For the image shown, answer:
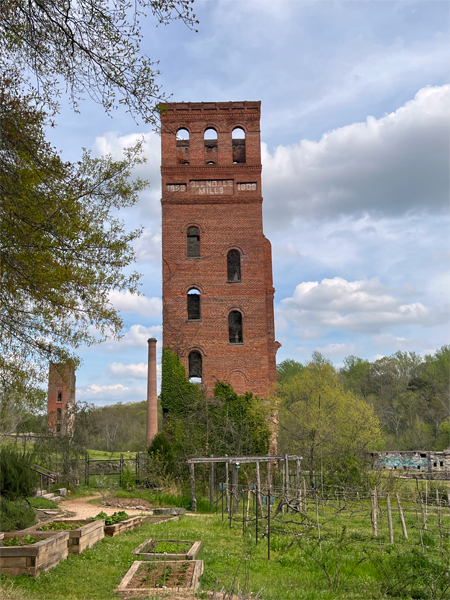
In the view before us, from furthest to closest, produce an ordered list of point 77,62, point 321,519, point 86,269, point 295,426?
point 295,426
point 321,519
point 86,269
point 77,62

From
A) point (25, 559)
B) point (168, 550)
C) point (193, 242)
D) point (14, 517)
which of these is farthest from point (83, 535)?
point (193, 242)

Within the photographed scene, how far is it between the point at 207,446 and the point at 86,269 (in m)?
18.6

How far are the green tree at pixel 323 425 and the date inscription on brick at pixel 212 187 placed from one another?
11.8 meters

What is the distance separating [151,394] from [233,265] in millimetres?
8624

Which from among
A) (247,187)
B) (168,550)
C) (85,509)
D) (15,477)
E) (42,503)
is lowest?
(85,509)

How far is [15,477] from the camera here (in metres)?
15.5

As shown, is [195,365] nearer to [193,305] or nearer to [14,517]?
[193,305]

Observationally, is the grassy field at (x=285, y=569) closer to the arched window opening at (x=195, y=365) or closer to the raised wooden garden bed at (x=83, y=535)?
the raised wooden garden bed at (x=83, y=535)

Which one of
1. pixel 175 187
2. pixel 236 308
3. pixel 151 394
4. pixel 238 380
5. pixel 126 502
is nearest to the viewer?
pixel 126 502

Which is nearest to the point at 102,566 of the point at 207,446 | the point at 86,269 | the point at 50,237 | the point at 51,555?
the point at 51,555

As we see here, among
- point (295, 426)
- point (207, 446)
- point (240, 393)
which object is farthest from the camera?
point (295, 426)

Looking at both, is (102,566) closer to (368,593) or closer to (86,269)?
(368,593)

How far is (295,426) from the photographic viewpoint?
3247cm

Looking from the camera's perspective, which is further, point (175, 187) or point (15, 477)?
point (175, 187)
